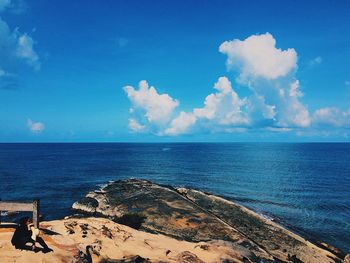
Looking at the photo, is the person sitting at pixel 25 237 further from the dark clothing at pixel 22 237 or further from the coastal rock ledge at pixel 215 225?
the coastal rock ledge at pixel 215 225

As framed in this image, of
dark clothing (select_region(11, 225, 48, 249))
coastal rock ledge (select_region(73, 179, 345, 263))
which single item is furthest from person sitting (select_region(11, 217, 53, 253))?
coastal rock ledge (select_region(73, 179, 345, 263))

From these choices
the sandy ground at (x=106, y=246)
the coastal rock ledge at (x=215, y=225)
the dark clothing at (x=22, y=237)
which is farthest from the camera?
the coastal rock ledge at (x=215, y=225)

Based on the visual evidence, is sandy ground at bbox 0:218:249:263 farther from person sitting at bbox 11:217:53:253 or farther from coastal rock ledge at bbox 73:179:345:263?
coastal rock ledge at bbox 73:179:345:263

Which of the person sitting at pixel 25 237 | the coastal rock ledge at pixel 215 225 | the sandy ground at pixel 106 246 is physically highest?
the person sitting at pixel 25 237

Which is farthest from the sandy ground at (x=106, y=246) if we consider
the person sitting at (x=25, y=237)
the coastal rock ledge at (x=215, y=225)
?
the coastal rock ledge at (x=215, y=225)

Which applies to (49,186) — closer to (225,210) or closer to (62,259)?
(225,210)

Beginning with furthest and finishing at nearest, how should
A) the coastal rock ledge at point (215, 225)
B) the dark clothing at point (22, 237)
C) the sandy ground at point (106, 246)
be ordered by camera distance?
the coastal rock ledge at point (215, 225) → the sandy ground at point (106, 246) → the dark clothing at point (22, 237)

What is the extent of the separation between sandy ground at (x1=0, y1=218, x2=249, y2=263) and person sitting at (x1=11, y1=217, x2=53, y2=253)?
32 centimetres

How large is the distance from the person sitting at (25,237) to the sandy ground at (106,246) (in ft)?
1.05

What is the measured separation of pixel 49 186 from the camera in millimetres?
70438

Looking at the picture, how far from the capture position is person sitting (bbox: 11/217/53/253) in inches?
671

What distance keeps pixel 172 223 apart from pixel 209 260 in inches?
394

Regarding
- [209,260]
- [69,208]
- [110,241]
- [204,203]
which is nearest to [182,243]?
[209,260]

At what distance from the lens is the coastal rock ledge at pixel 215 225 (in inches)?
1135
